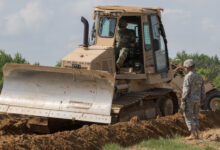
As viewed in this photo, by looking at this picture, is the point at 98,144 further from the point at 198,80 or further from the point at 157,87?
the point at 157,87

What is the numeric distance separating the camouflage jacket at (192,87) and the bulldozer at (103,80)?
1769 millimetres

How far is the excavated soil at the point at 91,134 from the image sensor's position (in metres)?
8.16

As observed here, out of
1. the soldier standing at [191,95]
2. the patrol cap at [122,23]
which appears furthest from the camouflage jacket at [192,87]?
the patrol cap at [122,23]

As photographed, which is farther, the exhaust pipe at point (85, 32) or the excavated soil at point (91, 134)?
the exhaust pipe at point (85, 32)

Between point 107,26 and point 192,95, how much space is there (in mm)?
3815

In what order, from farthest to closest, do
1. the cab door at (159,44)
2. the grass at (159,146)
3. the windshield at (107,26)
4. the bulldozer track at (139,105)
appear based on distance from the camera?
the cab door at (159,44) < the windshield at (107,26) < the bulldozer track at (139,105) < the grass at (159,146)

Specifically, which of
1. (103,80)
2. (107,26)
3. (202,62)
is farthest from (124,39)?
(202,62)

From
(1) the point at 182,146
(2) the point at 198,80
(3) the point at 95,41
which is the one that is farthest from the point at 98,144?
(3) the point at 95,41

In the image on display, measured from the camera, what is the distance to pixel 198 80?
10.2 m

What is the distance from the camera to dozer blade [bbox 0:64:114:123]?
35.8 ft

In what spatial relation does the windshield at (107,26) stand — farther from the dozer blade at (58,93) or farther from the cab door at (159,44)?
the dozer blade at (58,93)

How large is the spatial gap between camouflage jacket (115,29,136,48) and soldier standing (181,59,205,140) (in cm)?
322

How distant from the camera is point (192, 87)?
1020cm

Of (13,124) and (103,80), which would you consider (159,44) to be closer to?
(103,80)
